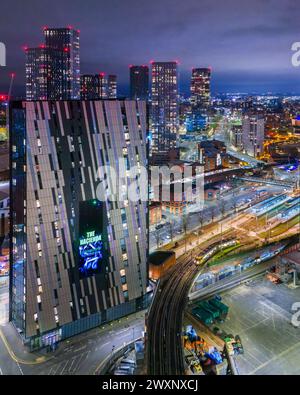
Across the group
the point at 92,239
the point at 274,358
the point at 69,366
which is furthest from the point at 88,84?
the point at 274,358

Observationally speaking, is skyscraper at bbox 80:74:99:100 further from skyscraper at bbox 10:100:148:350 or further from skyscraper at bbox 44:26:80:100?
skyscraper at bbox 10:100:148:350

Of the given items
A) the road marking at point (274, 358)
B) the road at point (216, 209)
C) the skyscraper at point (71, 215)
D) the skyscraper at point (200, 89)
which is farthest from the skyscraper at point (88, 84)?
the road marking at point (274, 358)

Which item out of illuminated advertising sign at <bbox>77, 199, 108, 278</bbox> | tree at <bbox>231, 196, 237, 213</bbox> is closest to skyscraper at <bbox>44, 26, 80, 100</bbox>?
tree at <bbox>231, 196, 237, 213</bbox>

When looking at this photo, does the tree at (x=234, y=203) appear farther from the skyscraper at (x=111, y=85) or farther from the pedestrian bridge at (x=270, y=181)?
the skyscraper at (x=111, y=85)

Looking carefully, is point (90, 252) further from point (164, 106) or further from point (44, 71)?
point (44, 71)

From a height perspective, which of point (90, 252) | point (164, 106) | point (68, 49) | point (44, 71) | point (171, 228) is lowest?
point (171, 228)
